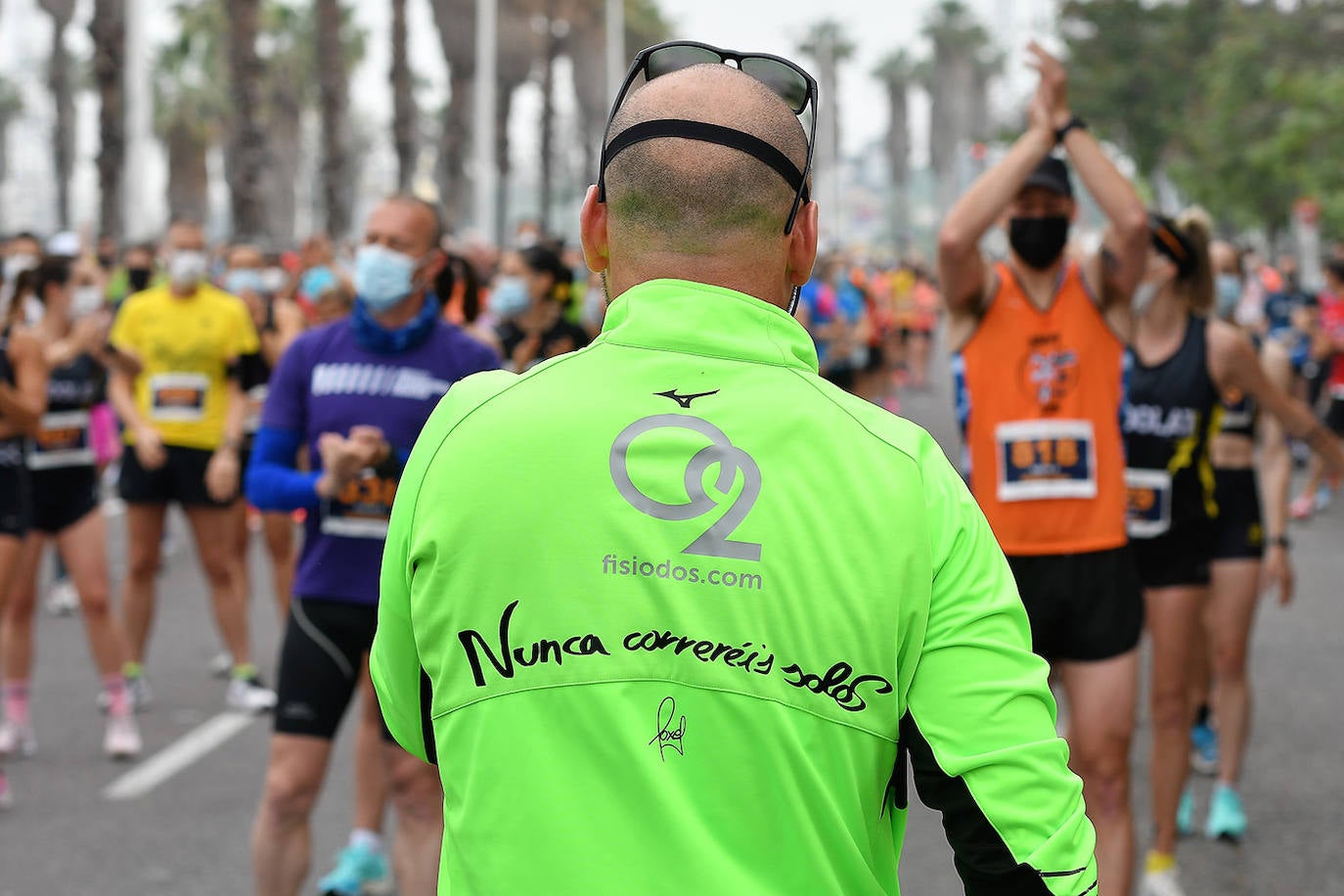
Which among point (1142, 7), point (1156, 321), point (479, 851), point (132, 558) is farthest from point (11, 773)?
point (1142, 7)

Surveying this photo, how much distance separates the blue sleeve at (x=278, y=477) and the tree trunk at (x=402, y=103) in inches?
1118

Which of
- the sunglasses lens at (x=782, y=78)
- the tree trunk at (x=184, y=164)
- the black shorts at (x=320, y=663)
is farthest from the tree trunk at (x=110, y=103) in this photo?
the tree trunk at (x=184, y=164)

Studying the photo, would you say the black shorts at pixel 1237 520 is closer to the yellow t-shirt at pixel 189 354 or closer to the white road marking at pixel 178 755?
the white road marking at pixel 178 755

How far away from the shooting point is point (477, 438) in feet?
5.99

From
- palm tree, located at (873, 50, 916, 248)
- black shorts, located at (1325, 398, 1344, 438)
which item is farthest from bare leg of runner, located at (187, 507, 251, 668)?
palm tree, located at (873, 50, 916, 248)

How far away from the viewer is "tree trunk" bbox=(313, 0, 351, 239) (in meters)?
28.8

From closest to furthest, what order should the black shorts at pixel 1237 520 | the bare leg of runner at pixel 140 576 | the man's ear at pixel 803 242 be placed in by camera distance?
the man's ear at pixel 803 242, the black shorts at pixel 1237 520, the bare leg of runner at pixel 140 576

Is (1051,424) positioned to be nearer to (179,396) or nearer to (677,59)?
(677,59)

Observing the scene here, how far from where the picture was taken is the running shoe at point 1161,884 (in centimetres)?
541

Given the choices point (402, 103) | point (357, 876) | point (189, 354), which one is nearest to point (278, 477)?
point (357, 876)

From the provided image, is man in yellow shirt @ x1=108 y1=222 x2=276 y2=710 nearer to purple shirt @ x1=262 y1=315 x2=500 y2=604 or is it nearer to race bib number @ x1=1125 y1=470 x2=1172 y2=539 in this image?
purple shirt @ x1=262 y1=315 x2=500 y2=604

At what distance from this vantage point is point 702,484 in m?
1.75

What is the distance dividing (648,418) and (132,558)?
713 centimetres

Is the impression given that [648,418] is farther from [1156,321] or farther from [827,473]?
[1156,321]
